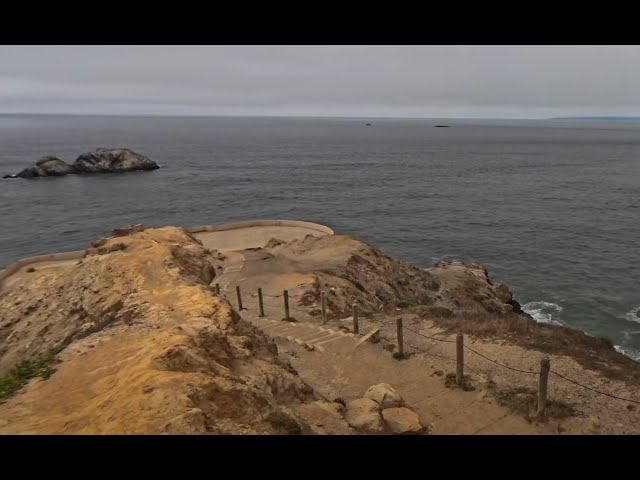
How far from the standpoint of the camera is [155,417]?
25.5 ft

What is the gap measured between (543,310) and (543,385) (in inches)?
974

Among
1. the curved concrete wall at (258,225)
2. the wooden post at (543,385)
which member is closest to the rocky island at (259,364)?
the wooden post at (543,385)

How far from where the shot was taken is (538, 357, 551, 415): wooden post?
12.1m

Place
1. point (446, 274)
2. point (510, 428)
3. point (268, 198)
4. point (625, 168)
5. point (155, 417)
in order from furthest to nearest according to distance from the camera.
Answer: point (625, 168), point (268, 198), point (446, 274), point (510, 428), point (155, 417)

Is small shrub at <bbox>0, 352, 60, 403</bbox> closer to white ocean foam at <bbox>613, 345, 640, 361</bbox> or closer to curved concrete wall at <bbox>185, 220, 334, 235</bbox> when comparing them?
white ocean foam at <bbox>613, 345, 640, 361</bbox>

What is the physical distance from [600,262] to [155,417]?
45286 millimetres

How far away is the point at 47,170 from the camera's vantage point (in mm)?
94062

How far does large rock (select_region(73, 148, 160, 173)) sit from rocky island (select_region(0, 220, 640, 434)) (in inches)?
3371

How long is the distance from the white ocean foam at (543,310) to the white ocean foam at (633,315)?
4.17 metres

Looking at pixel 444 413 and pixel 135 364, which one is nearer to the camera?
pixel 135 364

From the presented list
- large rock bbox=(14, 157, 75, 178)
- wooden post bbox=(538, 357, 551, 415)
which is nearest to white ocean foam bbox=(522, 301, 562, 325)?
wooden post bbox=(538, 357, 551, 415)

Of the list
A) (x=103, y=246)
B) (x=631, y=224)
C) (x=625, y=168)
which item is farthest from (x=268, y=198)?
(x=625, y=168)

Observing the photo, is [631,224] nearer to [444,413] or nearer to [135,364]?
[444,413]

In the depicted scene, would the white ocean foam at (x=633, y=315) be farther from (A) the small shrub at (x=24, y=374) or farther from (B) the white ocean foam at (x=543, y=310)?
(A) the small shrub at (x=24, y=374)
